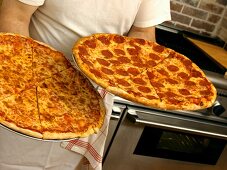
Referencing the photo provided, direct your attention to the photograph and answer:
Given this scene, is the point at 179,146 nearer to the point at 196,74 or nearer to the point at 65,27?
the point at 196,74

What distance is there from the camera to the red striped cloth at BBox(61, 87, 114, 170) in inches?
56.4

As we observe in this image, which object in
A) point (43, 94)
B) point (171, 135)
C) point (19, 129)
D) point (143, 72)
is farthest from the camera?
point (171, 135)

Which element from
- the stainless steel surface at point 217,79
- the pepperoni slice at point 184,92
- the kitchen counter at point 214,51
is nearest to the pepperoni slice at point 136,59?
the pepperoni slice at point 184,92

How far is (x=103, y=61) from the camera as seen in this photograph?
1265 millimetres

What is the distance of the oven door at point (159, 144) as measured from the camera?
1.79 m

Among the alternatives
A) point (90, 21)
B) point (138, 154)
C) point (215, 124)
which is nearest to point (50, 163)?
point (138, 154)

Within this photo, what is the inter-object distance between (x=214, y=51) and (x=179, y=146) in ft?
2.18

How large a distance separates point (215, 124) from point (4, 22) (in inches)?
51.0

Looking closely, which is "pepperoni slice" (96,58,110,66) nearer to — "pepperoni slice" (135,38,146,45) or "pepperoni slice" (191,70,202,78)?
"pepperoni slice" (135,38,146,45)

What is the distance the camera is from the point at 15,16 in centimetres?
119

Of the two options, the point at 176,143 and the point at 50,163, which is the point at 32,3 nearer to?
the point at 50,163

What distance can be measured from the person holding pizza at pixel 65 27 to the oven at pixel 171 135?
0.96 feet

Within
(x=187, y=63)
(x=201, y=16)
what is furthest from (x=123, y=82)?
(x=201, y=16)

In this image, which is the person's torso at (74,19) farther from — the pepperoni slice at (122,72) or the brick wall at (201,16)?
the brick wall at (201,16)
